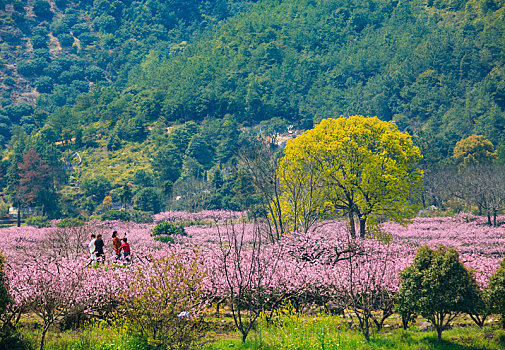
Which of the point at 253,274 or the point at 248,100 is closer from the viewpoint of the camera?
the point at 253,274

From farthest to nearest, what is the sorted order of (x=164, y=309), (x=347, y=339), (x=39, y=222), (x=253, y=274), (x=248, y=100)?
(x=248, y=100) → (x=39, y=222) → (x=253, y=274) → (x=347, y=339) → (x=164, y=309)

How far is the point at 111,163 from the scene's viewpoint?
107 metres

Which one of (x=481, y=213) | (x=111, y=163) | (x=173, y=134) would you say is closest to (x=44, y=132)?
(x=111, y=163)

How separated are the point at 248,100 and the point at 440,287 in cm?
12649

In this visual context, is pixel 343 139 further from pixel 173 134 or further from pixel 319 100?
pixel 319 100

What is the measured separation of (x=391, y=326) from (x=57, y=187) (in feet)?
277

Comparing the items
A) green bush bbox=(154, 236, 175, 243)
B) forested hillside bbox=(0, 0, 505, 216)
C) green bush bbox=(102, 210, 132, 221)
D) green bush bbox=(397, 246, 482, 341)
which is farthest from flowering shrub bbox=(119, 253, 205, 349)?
forested hillside bbox=(0, 0, 505, 216)

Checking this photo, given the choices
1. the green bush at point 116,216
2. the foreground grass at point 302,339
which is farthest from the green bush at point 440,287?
the green bush at point 116,216

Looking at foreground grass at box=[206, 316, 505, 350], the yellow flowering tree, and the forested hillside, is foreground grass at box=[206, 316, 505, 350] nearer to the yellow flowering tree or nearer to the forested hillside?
the yellow flowering tree

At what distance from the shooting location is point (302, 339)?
50.5 feet

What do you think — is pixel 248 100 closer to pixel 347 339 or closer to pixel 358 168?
pixel 358 168

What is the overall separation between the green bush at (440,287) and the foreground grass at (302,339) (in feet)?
2.81

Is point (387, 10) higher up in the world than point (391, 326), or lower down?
higher up

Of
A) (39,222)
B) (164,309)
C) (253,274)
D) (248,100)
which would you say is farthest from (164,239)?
(248,100)
